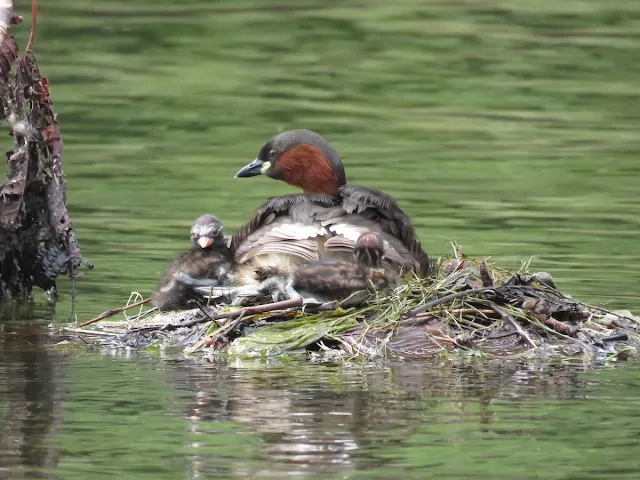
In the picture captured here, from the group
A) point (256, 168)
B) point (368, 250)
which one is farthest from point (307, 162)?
point (368, 250)

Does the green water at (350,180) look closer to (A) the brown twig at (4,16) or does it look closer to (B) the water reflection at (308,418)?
(B) the water reflection at (308,418)

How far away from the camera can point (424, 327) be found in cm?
952

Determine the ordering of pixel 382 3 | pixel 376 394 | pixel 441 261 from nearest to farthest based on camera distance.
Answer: pixel 376 394 < pixel 441 261 < pixel 382 3

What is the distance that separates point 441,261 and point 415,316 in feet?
3.85

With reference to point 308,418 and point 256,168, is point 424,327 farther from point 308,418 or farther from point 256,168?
point 256,168

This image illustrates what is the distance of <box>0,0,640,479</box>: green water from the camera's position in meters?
7.67

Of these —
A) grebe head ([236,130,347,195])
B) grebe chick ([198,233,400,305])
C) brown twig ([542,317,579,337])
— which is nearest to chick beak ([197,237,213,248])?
grebe chick ([198,233,400,305])

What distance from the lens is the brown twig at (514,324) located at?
9.34m

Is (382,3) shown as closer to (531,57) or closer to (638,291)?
(531,57)

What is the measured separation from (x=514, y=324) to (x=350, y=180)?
253 inches

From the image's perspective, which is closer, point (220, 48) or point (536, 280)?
point (536, 280)

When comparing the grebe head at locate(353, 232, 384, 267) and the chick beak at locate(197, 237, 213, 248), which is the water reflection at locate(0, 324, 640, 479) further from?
the chick beak at locate(197, 237, 213, 248)

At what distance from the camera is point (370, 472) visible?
7.18 meters

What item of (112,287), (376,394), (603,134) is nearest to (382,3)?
(603,134)
